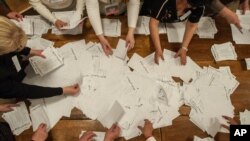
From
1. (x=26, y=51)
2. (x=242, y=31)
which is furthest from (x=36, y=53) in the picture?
(x=242, y=31)

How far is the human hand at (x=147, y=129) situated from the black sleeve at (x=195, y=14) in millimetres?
624

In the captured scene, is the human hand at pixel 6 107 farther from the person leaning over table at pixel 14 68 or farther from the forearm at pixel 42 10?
the forearm at pixel 42 10

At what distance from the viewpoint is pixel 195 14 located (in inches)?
67.2

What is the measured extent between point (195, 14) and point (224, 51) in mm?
372

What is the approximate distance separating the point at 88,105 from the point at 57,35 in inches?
20.5

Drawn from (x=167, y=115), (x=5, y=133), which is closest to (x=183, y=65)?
(x=167, y=115)

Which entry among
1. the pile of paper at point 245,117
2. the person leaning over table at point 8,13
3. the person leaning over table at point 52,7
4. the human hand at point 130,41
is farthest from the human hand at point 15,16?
the pile of paper at point 245,117

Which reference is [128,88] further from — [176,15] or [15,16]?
[15,16]

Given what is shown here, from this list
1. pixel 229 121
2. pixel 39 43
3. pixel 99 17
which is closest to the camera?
pixel 229 121

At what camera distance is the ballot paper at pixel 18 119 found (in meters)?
1.71

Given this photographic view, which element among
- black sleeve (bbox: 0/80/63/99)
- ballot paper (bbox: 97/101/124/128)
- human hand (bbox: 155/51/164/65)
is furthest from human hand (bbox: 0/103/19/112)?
human hand (bbox: 155/51/164/65)

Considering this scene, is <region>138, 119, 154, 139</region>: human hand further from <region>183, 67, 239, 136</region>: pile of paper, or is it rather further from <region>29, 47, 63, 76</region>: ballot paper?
<region>29, 47, 63, 76</region>: ballot paper

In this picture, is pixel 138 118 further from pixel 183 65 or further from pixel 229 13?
pixel 229 13

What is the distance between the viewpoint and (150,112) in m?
1.74
